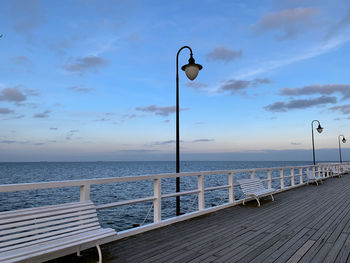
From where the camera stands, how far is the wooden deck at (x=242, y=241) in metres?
3.03

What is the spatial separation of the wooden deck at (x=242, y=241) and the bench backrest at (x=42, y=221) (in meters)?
0.45

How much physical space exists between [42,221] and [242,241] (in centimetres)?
282

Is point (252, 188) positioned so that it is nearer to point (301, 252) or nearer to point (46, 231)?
point (301, 252)

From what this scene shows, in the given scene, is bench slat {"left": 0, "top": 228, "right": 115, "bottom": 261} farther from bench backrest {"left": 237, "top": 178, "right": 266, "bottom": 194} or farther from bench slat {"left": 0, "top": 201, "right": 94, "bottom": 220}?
bench backrest {"left": 237, "top": 178, "right": 266, "bottom": 194}

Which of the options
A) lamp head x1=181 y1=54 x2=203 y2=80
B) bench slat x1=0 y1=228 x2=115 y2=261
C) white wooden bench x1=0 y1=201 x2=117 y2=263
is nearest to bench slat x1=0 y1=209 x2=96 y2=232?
white wooden bench x1=0 y1=201 x2=117 y2=263

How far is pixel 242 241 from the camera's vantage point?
12.0ft

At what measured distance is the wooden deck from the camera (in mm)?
3031

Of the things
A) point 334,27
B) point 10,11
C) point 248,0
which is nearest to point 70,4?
point 10,11

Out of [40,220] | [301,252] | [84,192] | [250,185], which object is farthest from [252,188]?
[40,220]

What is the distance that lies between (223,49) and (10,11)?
11465 mm

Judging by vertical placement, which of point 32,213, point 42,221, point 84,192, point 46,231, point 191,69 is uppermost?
point 191,69

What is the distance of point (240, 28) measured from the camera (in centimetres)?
1224

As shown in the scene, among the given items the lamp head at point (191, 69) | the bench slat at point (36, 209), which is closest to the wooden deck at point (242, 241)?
the bench slat at point (36, 209)

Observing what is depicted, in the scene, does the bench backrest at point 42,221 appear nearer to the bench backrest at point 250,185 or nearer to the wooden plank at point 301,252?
the wooden plank at point 301,252
